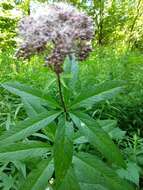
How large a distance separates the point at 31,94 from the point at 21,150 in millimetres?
242

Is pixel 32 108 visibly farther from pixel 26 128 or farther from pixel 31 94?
pixel 26 128

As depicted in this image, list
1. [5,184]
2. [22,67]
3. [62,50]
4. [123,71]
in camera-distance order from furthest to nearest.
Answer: [22,67]
[123,71]
[5,184]
[62,50]

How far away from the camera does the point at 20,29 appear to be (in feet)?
5.01

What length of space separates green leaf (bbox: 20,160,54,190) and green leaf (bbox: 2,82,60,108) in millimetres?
277

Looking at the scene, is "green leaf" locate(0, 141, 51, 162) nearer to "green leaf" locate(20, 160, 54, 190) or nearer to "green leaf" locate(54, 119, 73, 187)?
"green leaf" locate(20, 160, 54, 190)

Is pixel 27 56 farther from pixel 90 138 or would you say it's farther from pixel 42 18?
pixel 90 138

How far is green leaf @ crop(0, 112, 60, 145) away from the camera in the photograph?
1639 mm

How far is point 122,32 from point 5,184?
15501 mm

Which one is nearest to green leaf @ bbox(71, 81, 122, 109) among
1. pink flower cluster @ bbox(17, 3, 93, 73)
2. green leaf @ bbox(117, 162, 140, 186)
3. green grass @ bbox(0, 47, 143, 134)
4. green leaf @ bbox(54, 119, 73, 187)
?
green leaf @ bbox(54, 119, 73, 187)

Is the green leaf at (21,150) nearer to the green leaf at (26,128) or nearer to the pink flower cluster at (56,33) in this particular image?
the green leaf at (26,128)

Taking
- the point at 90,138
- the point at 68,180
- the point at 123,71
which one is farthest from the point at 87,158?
the point at 123,71

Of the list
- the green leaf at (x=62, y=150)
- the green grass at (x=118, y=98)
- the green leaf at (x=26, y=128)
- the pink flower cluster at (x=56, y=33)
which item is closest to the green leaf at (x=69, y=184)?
the green leaf at (x=62, y=150)

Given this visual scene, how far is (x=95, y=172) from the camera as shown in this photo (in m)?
1.84

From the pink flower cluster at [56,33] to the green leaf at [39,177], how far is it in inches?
20.7
